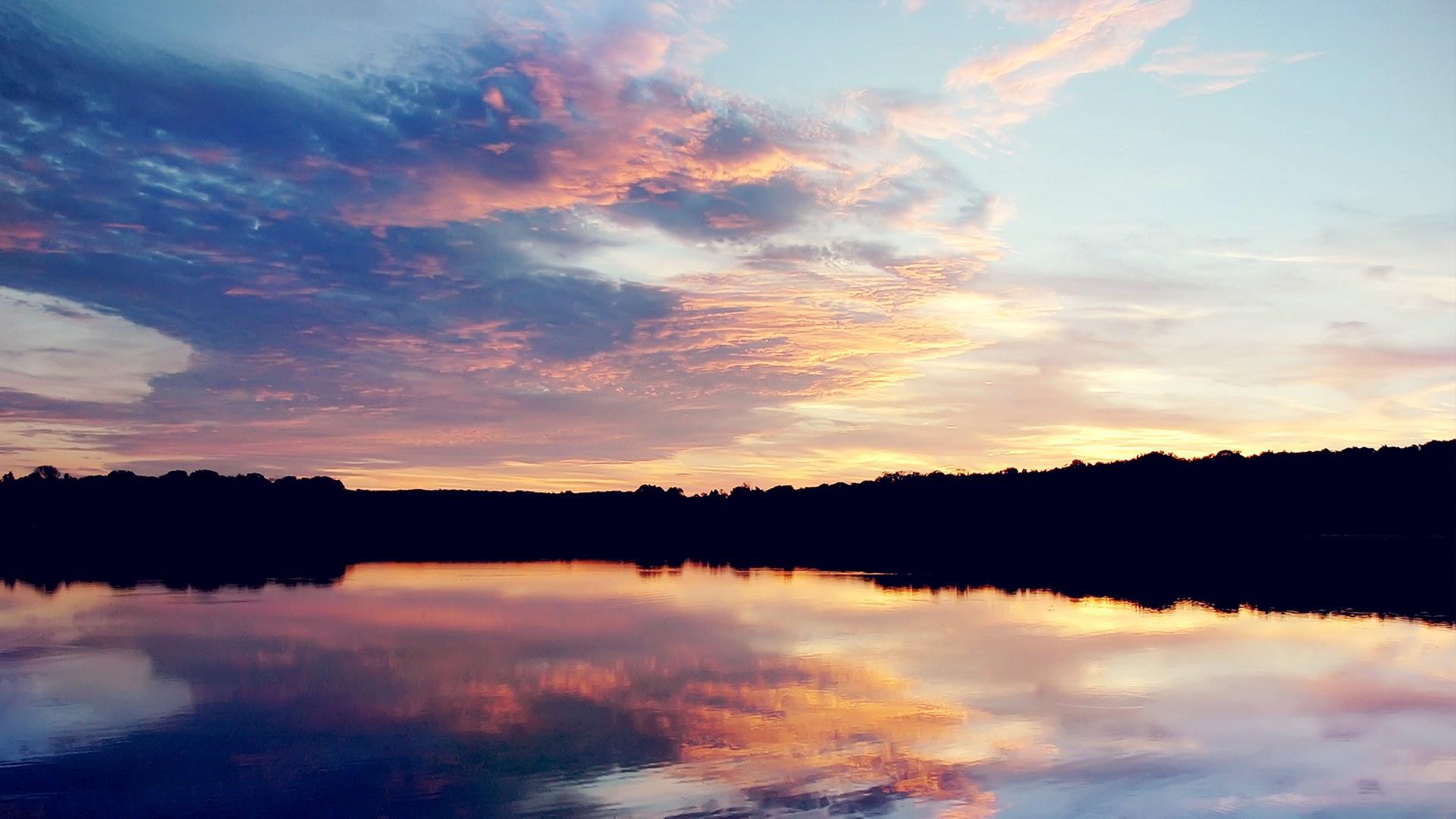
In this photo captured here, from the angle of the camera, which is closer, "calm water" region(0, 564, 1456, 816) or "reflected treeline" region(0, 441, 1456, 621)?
"calm water" region(0, 564, 1456, 816)

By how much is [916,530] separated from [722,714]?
76719 millimetres

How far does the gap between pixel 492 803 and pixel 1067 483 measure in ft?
332

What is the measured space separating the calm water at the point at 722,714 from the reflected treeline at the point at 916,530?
12.3 meters

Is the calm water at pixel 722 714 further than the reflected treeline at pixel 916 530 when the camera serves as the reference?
No

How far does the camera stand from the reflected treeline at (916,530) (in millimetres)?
41906

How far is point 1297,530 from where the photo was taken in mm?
86750

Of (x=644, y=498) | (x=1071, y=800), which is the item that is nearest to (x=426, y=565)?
(x=1071, y=800)

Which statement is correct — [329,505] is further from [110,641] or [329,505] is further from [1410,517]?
[1410,517]

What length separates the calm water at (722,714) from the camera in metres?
11.4

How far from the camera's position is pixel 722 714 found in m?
15.3

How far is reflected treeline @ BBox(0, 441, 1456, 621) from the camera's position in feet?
137

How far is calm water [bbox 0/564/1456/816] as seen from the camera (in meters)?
11.4

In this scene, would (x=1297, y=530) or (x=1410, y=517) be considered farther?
(x=1297, y=530)

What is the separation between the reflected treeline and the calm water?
1226 cm
